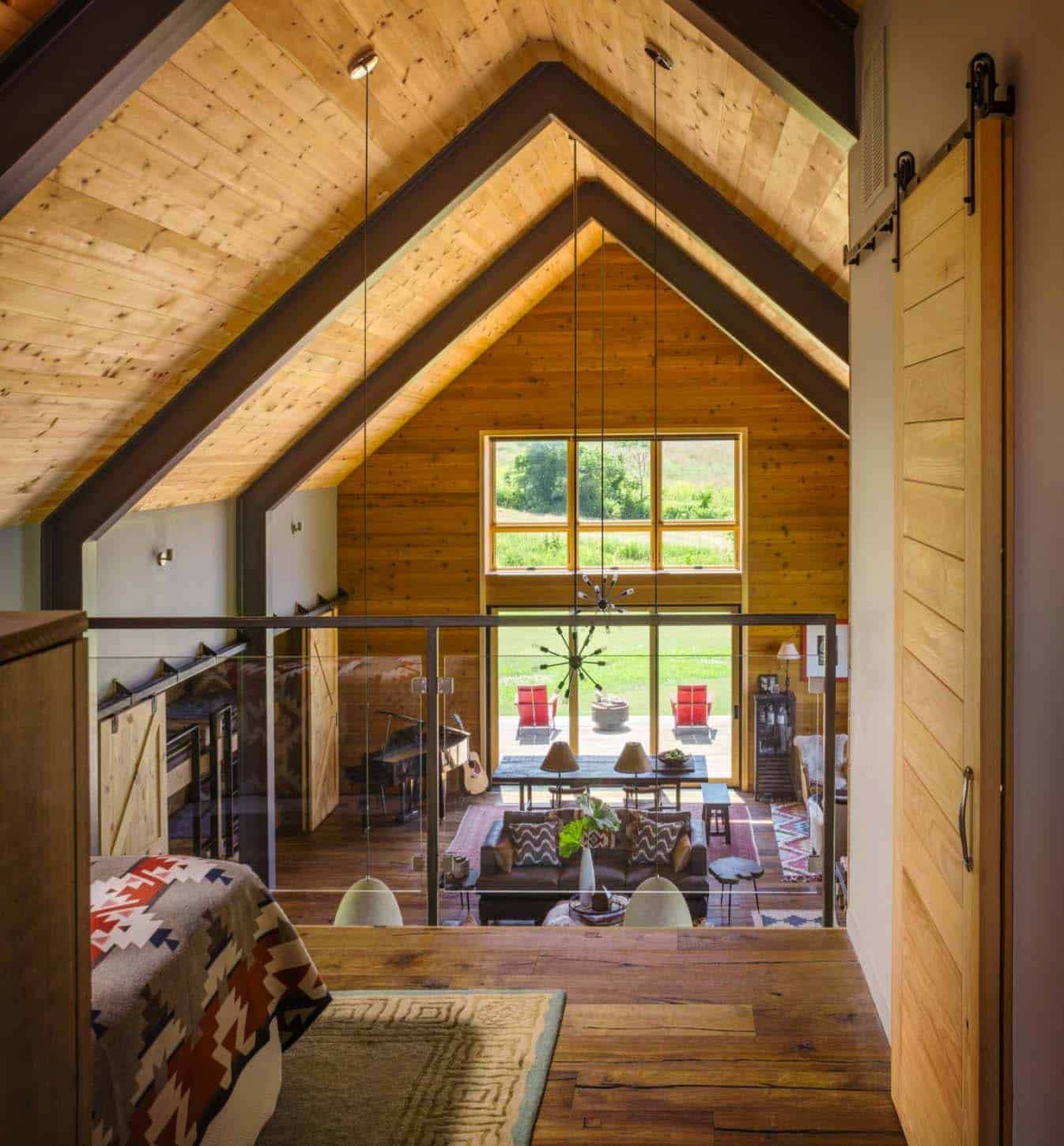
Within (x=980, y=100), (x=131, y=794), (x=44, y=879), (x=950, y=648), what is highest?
(x=980, y=100)

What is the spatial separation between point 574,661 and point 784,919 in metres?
1.08

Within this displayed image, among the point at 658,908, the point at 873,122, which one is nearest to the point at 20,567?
the point at 658,908

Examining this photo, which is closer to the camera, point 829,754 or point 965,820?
point 965,820

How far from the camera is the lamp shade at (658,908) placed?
12.0 ft

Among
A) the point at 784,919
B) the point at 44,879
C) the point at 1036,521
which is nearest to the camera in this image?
the point at 44,879

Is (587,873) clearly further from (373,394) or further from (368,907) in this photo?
(373,394)

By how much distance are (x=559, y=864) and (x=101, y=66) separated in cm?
281

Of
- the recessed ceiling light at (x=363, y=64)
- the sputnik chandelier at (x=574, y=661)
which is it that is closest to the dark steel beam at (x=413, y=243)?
the recessed ceiling light at (x=363, y=64)

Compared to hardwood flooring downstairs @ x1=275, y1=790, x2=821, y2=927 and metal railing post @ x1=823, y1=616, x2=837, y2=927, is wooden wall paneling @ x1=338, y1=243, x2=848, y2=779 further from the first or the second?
metal railing post @ x1=823, y1=616, x2=837, y2=927

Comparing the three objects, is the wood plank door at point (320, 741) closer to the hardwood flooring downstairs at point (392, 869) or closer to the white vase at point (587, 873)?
the hardwood flooring downstairs at point (392, 869)

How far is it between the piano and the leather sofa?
0.93 feet

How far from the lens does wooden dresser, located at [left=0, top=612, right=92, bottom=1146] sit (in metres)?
0.94

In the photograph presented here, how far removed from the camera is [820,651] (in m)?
3.51

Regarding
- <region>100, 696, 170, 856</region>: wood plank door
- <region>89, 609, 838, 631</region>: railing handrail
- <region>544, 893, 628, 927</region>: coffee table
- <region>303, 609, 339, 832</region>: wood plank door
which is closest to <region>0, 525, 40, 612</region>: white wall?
<region>100, 696, 170, 856</region>: wood plank door
